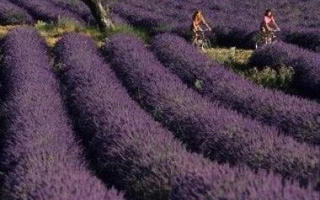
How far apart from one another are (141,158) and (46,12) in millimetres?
15331

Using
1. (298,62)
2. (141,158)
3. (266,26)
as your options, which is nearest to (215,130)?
(141,158)

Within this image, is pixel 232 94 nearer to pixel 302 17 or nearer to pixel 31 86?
pixel 31 86

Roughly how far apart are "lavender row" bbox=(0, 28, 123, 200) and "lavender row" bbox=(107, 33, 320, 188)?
3.63 feet

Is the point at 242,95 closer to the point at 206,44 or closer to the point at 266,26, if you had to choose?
the point at 266,26

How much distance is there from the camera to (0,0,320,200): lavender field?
4.80m

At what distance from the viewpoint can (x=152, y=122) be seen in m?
6.91

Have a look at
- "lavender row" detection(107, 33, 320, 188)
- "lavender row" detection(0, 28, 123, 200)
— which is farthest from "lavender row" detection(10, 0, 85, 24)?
"lavender row" detection(107, 33, 320, 188)

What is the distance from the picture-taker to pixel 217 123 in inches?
261

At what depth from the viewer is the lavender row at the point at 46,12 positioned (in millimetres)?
19109

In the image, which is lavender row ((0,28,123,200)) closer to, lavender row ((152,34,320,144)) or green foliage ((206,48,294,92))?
lavender row ((152,34,320,144))

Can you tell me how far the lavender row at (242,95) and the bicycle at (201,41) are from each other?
0.86 meters

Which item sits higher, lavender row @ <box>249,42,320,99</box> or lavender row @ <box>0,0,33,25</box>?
lavender row @ <box>249,42,320,99</box>

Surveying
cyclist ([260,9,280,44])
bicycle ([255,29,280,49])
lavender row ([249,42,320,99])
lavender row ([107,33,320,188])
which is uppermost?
lavender row ([107,33,320,188])

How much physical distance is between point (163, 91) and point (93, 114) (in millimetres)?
1242
